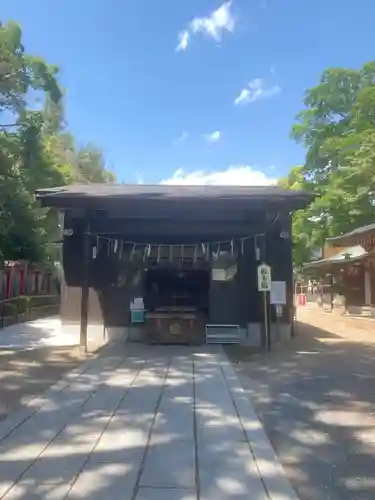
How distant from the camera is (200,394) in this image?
6137 mm

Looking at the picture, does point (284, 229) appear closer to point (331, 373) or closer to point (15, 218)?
point (331, 373)

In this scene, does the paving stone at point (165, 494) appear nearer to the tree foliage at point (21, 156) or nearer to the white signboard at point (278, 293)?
the white signboard at point (278, 293)

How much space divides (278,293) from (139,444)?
298 inches

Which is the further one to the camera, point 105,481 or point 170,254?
point 170,254

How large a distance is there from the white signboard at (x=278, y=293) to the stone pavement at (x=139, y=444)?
448cm

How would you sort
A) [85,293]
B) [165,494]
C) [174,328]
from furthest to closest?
[174,328] → [85,293] → [165,494]

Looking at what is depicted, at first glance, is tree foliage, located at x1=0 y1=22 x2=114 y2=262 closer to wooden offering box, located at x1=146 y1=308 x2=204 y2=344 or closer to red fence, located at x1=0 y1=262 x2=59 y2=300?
red fence, located at x1=0 y1=262 x2=59 y2=300

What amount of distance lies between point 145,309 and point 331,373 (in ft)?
18.2

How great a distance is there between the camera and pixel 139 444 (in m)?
4.16

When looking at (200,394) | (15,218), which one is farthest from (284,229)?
(15,218)

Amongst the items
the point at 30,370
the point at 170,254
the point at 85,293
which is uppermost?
the point at 170,254

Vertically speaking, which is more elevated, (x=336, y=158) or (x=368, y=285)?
(x=336, y=158)

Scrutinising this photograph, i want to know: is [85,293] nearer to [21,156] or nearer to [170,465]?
[170,465]

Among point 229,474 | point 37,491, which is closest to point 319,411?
point 229,474
